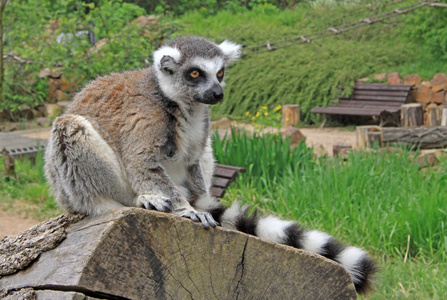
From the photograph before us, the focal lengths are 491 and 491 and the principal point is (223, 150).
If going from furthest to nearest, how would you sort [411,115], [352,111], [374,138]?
[352,111]
[411,115]
[374,138]

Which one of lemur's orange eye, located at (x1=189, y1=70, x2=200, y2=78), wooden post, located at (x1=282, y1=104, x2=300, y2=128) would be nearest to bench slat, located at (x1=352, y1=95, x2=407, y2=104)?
wooden post, located at (x1=282, y1=104, x2=300, y2=128)

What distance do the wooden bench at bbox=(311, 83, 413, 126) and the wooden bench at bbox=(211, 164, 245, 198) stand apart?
5.63 metres

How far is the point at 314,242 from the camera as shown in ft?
6.44

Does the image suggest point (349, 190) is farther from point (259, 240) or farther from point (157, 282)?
point (157, 282)

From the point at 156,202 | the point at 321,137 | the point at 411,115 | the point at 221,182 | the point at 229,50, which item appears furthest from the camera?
the point at 321,137

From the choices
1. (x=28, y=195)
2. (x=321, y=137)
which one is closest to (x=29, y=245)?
(x=28, y=195)

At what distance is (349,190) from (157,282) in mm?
2930

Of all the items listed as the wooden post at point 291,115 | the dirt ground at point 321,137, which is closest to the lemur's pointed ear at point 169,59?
the dirt ground at point 321,137

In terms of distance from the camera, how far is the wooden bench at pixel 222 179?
4.41 m

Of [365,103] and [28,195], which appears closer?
[28,195]

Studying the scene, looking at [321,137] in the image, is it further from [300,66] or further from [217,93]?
[217,93]

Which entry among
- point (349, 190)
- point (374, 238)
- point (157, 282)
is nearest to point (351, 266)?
point (157, 282)

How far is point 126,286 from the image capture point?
5.33 feet

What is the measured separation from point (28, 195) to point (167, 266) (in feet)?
14.8
